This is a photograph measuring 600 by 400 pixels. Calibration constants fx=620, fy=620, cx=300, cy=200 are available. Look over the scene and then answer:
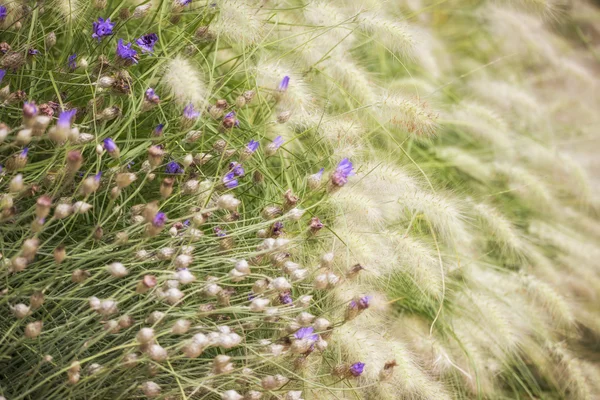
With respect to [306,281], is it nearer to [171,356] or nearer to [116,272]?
[171,356]

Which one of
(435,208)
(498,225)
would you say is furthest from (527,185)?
(435,208)

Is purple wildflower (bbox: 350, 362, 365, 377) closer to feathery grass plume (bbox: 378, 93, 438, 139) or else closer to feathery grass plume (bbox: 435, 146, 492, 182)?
feathery grass plume (bbox: 378, 93, 438, 139)

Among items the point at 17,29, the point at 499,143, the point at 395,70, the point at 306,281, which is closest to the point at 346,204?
the point at 306,281

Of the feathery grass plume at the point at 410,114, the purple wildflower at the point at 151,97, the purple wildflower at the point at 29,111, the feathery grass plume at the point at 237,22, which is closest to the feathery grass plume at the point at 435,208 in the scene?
the feathery grass plume at the point at 410,114

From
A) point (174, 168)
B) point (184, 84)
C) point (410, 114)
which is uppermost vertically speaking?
point (184, 84)

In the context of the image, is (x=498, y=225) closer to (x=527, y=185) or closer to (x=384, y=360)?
(x=527, y=185)

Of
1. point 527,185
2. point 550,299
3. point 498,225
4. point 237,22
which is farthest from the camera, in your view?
point 527,185
